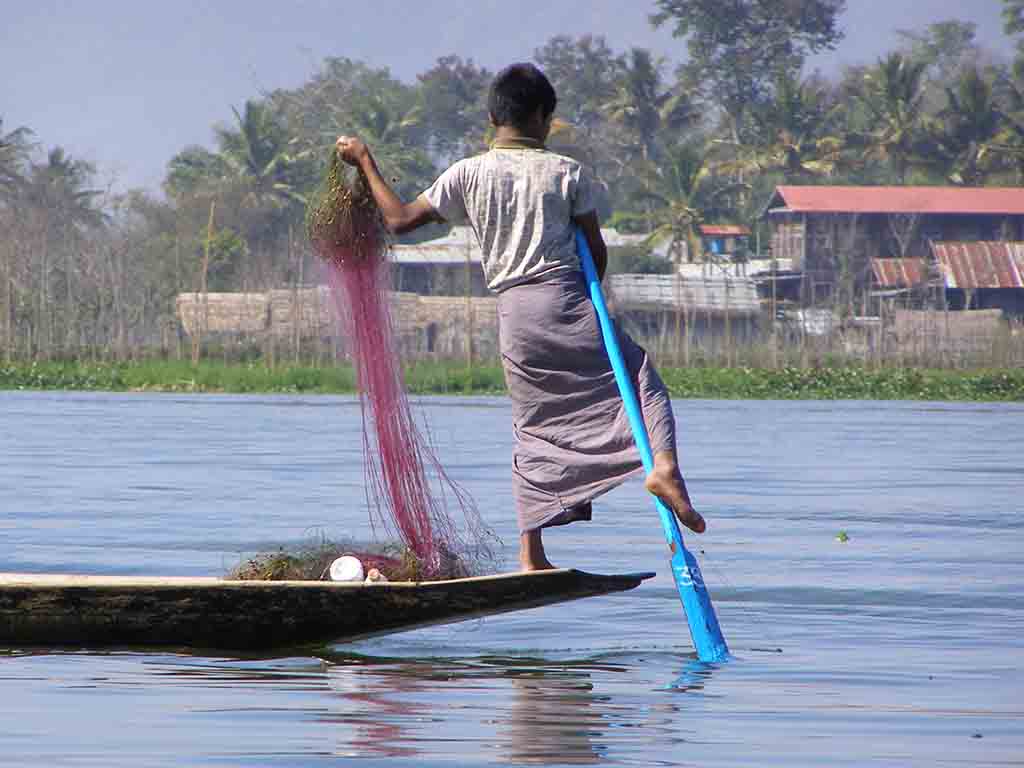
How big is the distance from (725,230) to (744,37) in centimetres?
1551

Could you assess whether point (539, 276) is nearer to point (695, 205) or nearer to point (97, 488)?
point (97, 488)

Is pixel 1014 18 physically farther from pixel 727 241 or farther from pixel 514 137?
pixel 514 137

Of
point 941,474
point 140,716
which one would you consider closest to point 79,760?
point 140,716

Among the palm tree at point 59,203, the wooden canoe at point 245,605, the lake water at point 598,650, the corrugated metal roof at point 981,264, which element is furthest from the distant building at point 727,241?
the wooden canoe at point 245,605

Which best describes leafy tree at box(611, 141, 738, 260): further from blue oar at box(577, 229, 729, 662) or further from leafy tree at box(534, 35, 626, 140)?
blue oar at box(577, 229, 729, 662)

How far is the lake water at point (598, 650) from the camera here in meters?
4.44

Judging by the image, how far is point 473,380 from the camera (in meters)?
35.6

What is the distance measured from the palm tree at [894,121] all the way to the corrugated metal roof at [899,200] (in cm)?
300

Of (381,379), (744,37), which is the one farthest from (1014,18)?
(381,379)

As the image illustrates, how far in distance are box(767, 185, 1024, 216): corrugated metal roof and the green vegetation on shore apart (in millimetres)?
14791

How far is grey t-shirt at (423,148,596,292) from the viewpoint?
5629 millimetres

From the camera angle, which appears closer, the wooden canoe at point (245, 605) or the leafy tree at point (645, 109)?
the wooden canoe at point (245, 605)

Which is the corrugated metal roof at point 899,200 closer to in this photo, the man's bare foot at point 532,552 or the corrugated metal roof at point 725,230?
the corrugated metal roof at point 725,230

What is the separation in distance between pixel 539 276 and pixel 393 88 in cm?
6937
